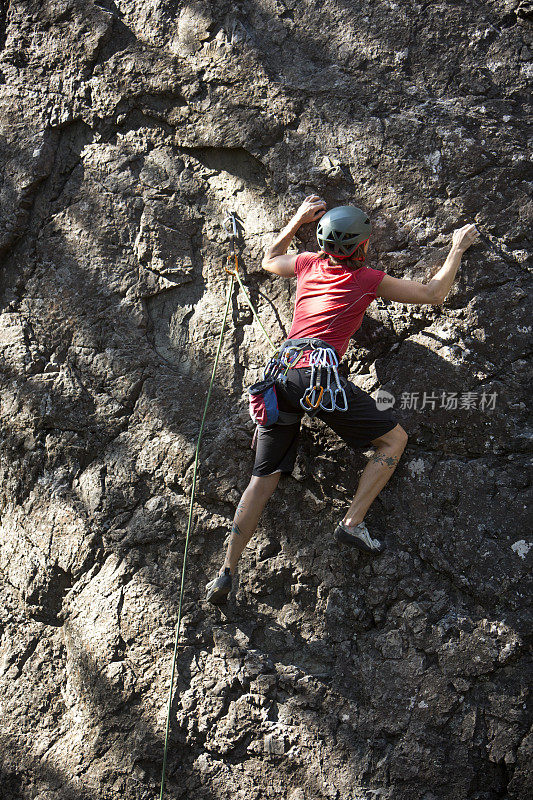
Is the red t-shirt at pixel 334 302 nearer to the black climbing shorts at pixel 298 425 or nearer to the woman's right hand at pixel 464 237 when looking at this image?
the black climbing shorts at pixel 298 425

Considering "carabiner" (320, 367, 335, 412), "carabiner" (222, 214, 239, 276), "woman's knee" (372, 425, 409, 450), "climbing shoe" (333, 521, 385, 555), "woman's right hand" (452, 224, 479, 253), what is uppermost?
"carabiner" (222, 214, 239, 276)

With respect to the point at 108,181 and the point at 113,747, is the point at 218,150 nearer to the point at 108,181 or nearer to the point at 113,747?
the point at 108,181

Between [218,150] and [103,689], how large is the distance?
2.84 m

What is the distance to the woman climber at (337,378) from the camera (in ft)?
10.7

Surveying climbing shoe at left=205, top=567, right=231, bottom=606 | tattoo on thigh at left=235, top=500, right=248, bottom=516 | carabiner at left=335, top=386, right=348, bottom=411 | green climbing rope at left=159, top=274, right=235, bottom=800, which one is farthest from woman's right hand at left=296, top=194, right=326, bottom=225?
climbing shoe at left=205, top=567, right=231, bottom=606

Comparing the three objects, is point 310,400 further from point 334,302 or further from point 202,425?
point 202,425

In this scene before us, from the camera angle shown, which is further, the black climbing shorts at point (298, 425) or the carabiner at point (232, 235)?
the carabiner at point (232, 235)

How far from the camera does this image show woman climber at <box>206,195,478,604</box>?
3273 millimetres

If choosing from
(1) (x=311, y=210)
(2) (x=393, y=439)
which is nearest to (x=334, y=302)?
(1) (x=311, y=210)

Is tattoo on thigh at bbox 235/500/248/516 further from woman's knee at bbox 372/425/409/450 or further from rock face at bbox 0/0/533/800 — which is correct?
woman's knee at bbox 372/425/409/450

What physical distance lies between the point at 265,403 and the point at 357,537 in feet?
2.45

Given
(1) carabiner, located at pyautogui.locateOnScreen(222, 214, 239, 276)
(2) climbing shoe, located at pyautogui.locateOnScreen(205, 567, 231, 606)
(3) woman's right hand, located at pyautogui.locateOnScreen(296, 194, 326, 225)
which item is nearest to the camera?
(2) climbing shoe, located at pyautogui.locateOnScreen(205, 567, 231, 606)

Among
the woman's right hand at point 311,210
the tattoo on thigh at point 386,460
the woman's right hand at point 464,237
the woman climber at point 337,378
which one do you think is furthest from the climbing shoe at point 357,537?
the woman's right hand at point 311,210

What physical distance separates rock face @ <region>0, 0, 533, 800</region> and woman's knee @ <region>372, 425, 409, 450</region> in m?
0.22
